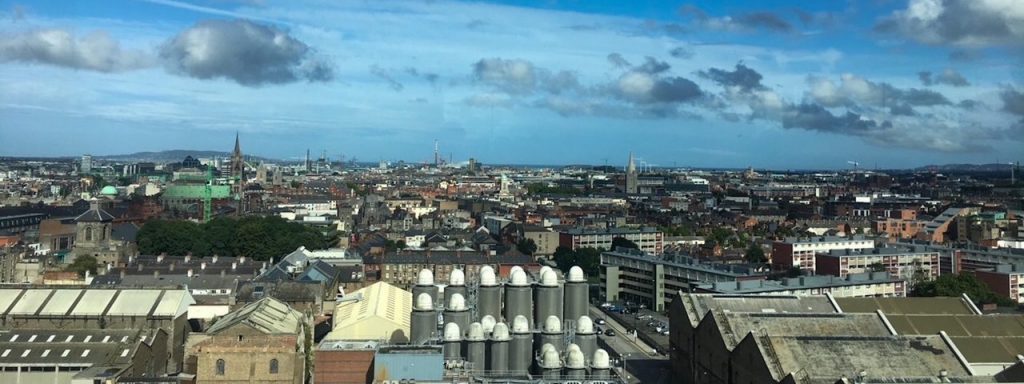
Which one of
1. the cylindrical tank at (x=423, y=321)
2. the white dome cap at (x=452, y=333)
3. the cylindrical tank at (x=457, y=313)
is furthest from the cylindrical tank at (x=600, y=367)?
the cylindrical tank at (x=423, y=321)

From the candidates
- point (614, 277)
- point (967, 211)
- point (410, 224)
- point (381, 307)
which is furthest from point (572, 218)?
point (381, 307)

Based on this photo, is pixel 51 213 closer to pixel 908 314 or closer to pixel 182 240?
pixel 182 240

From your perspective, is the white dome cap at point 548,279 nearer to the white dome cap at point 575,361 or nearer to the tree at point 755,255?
the white dome cap at point 575,361

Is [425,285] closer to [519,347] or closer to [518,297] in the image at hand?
[518,297]

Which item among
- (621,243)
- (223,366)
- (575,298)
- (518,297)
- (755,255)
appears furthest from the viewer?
(621,243)

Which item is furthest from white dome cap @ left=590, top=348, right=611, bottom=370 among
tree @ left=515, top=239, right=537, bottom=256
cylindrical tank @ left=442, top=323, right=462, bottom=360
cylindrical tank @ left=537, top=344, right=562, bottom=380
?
tree @ left=515, top=239, right=537, bottom=256

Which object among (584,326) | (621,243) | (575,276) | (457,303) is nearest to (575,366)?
(584,326)
